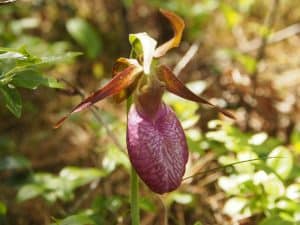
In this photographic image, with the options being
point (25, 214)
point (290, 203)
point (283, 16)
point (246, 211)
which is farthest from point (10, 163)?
point (283, 16)

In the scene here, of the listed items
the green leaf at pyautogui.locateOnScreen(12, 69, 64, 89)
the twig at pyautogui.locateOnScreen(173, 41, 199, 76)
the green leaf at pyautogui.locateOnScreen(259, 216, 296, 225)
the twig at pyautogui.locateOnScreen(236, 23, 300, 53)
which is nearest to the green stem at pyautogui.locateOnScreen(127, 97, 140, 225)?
the green leaf at pyautogui.locateOnScreen(12, 69, 64, 89)

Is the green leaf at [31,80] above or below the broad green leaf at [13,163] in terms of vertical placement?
above

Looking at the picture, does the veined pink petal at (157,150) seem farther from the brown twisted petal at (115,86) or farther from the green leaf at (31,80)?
the green leaf at (31,80)

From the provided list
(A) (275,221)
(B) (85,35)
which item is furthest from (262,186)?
(B) (85,35)

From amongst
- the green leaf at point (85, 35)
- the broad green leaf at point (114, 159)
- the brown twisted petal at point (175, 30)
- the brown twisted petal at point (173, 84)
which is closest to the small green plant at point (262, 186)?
the broad green leaf at point (114, 159)

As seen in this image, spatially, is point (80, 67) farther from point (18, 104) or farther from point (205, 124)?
point (18, 104)

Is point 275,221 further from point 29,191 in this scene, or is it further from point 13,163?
point 13,163
